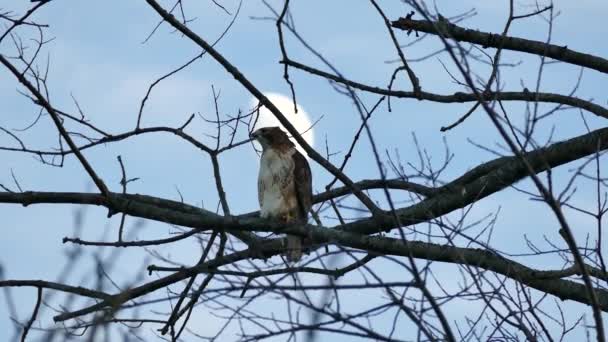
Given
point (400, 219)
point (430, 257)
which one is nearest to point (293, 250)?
A: point (400, 219)

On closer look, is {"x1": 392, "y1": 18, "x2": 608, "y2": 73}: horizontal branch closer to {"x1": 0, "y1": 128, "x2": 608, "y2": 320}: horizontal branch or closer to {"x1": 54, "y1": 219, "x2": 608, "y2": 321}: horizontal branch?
{"x1": 0, "y1": 128, "x2": 608, "y2": 320}: horizontal branch

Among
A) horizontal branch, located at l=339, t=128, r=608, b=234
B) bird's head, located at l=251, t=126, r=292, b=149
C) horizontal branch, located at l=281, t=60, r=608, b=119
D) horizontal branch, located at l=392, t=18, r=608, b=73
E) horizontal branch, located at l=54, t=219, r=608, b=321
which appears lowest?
horizontal branch, located at l=54, t=219, r=608, b=321

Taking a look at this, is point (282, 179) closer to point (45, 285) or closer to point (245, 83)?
point (245, 83)

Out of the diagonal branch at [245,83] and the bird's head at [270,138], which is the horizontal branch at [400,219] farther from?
the bird's head at [270,138]

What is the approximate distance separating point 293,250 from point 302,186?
1919 millimetres

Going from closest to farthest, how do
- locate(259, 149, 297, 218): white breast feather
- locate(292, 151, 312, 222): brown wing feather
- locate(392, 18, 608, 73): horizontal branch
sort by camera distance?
locate(392, 18, 608, 73): horizontal branch < locate(259, 149, 297, 218): white breast feather < locate(292, 151, 312, 222): brown wing feather

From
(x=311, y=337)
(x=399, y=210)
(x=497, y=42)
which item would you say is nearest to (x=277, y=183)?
(x=399, y=210)

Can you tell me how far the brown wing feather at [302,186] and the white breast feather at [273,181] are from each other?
2.1 inches

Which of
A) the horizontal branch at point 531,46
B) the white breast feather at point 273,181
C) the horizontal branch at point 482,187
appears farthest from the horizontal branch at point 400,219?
the white breast feather at point 273,181

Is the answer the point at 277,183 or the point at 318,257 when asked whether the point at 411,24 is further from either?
the point at 318,257

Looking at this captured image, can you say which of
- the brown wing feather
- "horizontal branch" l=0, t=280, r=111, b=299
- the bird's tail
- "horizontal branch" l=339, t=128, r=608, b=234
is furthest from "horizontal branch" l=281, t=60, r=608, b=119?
"horizontal branch" l=0, t=280, r=111, b=299

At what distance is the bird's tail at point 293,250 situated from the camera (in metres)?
5.54

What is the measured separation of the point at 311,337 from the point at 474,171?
10.9 feet

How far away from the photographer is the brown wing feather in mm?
7574
